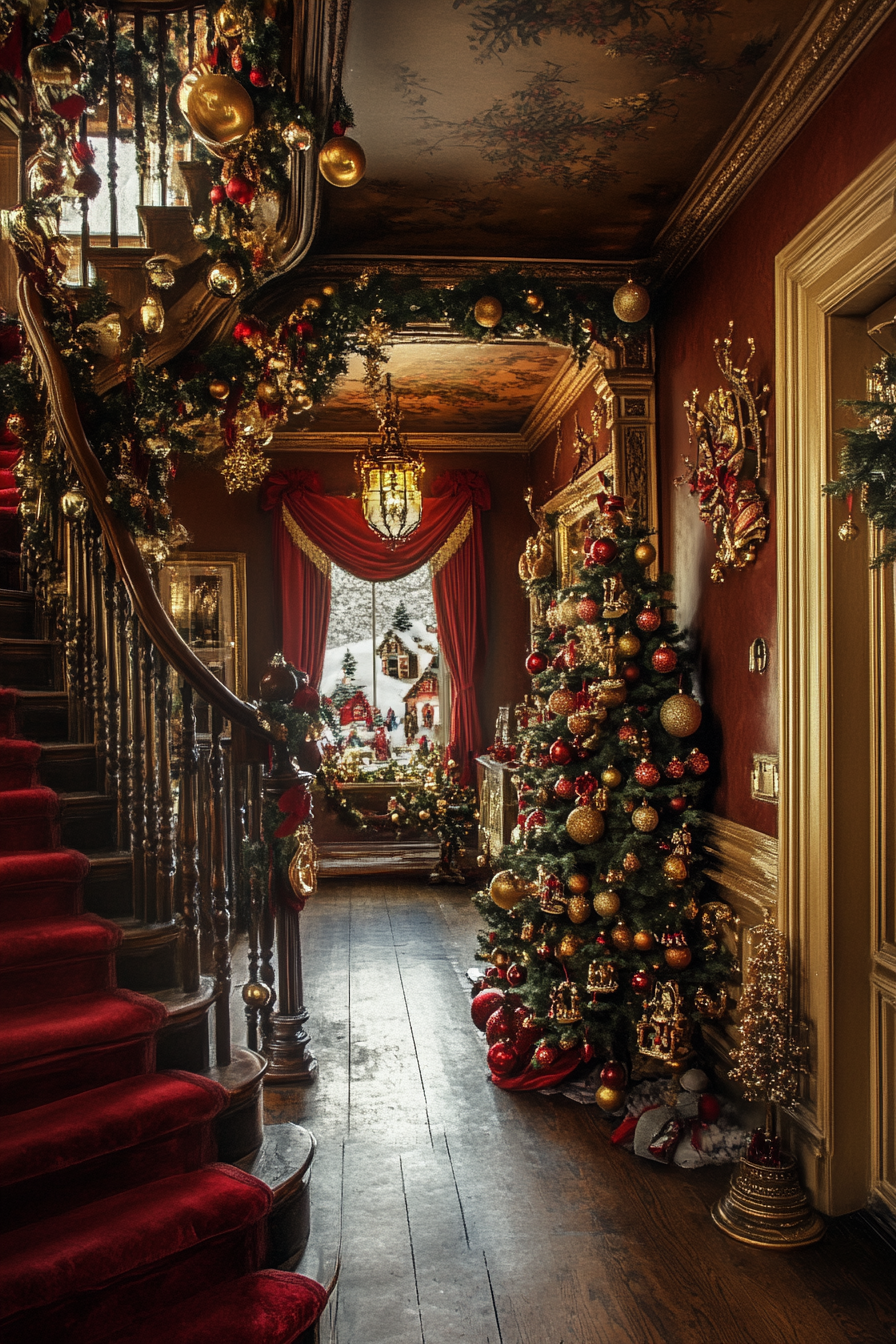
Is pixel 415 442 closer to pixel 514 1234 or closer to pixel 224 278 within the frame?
pixel 224 278

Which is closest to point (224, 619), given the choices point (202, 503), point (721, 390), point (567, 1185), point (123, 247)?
point (202, 503)

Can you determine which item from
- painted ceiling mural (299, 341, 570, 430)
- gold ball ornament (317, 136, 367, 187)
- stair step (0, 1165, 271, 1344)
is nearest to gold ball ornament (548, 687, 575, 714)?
gold ball ornament (317, 136, 367, 187)

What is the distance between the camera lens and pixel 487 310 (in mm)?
4449

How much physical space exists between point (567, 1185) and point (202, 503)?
250 inches

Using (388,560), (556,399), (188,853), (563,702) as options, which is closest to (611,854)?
(563,702)

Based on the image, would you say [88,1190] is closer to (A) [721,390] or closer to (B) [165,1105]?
(B) [165,1105]

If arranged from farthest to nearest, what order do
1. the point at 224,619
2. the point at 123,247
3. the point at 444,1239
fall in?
the point at 224,619 → the point at 123,247 → the point at 444,1239

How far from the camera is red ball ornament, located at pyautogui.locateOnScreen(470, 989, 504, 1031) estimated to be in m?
4.49

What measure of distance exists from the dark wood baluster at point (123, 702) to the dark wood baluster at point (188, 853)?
0.20 m

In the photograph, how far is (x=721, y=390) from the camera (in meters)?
3.82

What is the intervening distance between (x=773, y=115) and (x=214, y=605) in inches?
234

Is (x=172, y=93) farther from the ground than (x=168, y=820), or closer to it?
farther from the ground

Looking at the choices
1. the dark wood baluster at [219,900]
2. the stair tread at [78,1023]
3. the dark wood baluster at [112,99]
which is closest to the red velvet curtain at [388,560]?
the dark wood baluster at [112,99]

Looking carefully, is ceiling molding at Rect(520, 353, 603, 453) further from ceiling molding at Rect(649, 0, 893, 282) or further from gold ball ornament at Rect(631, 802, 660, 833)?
gold ball ornament at Rect(631, 802, 660, 833)
